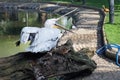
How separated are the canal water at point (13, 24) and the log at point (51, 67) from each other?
5269 millimetres

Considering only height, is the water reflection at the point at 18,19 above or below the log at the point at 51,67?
below

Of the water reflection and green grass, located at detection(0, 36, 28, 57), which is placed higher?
green grass, located at detection(0, 36, 28, 57)

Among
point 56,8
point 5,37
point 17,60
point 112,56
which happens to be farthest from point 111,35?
point 56,8

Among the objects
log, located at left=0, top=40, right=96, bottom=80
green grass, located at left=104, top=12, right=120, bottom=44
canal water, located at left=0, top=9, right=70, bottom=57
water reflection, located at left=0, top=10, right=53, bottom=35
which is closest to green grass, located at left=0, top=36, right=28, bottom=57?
canal water, located at left=0, top=9, right=70, bottom=57

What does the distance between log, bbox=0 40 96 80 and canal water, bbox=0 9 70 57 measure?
17.3ft

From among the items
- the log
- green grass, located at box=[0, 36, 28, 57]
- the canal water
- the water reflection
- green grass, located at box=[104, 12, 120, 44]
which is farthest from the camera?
the water reflection

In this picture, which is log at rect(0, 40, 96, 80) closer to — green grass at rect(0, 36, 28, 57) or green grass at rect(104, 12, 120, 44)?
green grass at rect(104, 12, 120, 44)

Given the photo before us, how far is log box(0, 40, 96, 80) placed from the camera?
1068 cm

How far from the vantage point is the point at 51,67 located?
35.6ft

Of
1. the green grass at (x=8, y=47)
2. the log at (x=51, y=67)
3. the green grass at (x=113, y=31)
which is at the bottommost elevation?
the green grass at (x=8, y=47)

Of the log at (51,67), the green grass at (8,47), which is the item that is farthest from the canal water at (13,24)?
the log at (51,67)

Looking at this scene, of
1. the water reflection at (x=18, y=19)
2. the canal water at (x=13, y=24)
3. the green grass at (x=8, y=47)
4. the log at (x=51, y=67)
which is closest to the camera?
the log at (x=51, y=67)

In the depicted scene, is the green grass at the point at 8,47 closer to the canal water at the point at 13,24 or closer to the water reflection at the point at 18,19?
the canal water at the point at 13,24

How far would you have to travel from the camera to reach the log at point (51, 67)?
10.7 m
